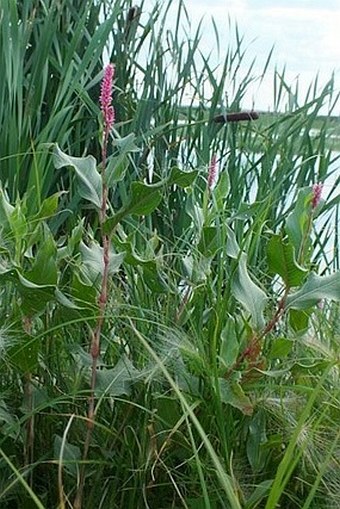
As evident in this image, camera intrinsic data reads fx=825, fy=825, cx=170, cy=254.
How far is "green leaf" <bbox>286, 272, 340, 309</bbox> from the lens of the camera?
1.90 feet

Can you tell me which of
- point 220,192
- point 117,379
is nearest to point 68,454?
point 117,379

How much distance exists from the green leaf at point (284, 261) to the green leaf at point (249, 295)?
2cm

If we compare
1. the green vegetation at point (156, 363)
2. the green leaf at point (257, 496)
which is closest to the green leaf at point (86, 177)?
the green vegetation at point (156, 363)

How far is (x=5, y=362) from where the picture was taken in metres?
0.61

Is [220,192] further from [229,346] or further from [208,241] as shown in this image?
[229,346]

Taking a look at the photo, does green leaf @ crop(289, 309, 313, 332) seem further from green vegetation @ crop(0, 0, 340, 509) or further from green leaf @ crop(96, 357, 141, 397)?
green leaf @ crop(96, 357, 141, 397)

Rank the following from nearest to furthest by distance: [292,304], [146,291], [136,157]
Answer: [292,304]
[146,291]
[136,157]

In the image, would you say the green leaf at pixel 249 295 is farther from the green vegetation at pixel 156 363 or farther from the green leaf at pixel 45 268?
the green leaf at pixel 45 268

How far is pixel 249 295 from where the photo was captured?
0.59 meters

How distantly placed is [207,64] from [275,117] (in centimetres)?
17

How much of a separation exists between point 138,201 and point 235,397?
0.15 m

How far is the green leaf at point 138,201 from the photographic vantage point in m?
0.57

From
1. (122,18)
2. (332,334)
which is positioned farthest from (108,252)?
(122,18)

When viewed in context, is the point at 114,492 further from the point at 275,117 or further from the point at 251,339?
the point at 275,117
